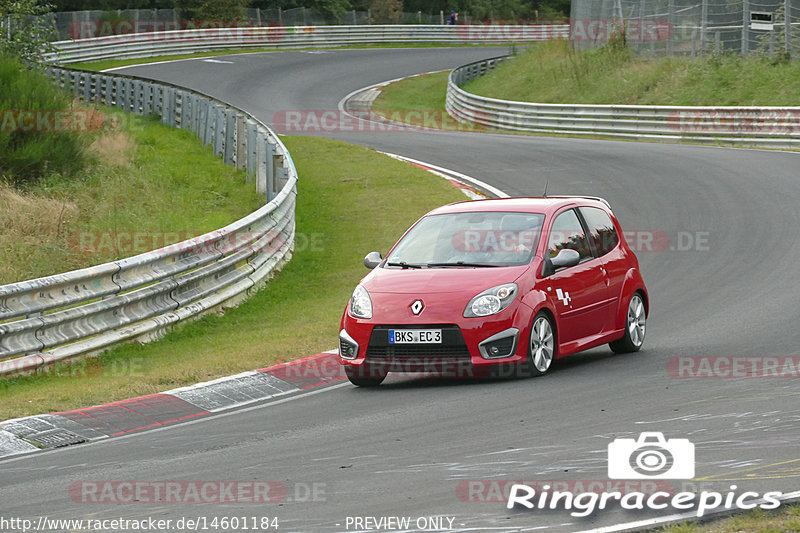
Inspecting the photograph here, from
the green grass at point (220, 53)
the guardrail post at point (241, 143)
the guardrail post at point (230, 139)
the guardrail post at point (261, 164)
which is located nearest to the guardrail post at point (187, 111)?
the guardrail post at point (230, 139)

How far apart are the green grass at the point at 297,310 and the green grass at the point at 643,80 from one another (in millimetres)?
11642

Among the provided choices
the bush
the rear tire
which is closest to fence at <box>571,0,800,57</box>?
the bush

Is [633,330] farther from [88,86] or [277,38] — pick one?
[277,38]

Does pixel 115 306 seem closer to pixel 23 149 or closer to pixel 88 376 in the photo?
pixel 88 376

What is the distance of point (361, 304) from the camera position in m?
10.2

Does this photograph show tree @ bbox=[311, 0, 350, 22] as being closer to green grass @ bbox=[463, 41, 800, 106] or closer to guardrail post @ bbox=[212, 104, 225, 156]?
green grass @ bbox=[463, 41, 800, 106]

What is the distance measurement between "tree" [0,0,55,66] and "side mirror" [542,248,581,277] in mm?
20286

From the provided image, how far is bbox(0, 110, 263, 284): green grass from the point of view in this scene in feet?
53.1

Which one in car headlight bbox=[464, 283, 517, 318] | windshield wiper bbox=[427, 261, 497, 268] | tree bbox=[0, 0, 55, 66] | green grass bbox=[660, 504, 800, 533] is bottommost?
car headlight bbox=[464, 283, 517, 318]

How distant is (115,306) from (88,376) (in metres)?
1.09

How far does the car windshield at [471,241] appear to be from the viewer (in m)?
10.5

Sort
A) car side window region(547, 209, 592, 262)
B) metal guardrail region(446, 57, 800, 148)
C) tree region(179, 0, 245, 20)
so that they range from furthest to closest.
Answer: tree region(179, 0, 245, 20), metal guardrail region(446, 57, 800, 148), car side window region(547, 209, 592, 262)

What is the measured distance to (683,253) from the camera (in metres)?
17.2

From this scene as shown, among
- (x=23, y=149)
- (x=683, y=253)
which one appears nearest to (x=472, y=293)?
(x=683, y=253)
